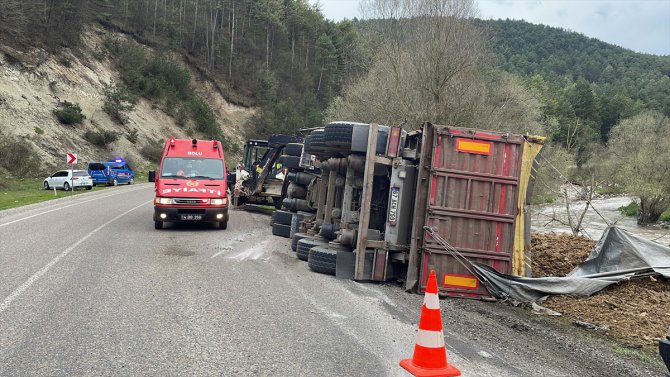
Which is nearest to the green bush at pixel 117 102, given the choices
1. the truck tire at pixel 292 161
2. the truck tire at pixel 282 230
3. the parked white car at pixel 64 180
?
the parked white car at pixel 64 180

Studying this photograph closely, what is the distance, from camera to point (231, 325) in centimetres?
579

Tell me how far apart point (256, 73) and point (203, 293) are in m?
66.8

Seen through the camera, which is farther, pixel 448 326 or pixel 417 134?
pixel 417 134

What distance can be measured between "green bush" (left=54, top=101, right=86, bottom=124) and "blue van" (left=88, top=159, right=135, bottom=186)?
239 inches

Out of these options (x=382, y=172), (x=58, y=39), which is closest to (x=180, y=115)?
(x=58, y=39)

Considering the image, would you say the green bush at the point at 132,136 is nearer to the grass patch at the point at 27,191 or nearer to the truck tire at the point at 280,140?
the grass patch at the point at 27,191

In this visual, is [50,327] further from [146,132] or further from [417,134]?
[146,132]

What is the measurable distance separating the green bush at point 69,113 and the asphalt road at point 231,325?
118 ft

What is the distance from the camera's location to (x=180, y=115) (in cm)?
5597

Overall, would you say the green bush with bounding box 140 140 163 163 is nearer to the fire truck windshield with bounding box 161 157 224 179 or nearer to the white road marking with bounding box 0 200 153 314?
the fire truck windshield with bounding box 161 157 224 179

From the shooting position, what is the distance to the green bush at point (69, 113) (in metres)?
41.8

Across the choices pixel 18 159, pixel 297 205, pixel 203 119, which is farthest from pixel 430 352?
pixel 203 119

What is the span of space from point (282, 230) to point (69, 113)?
35.3 m

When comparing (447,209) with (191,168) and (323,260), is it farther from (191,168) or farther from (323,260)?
(191,168)
